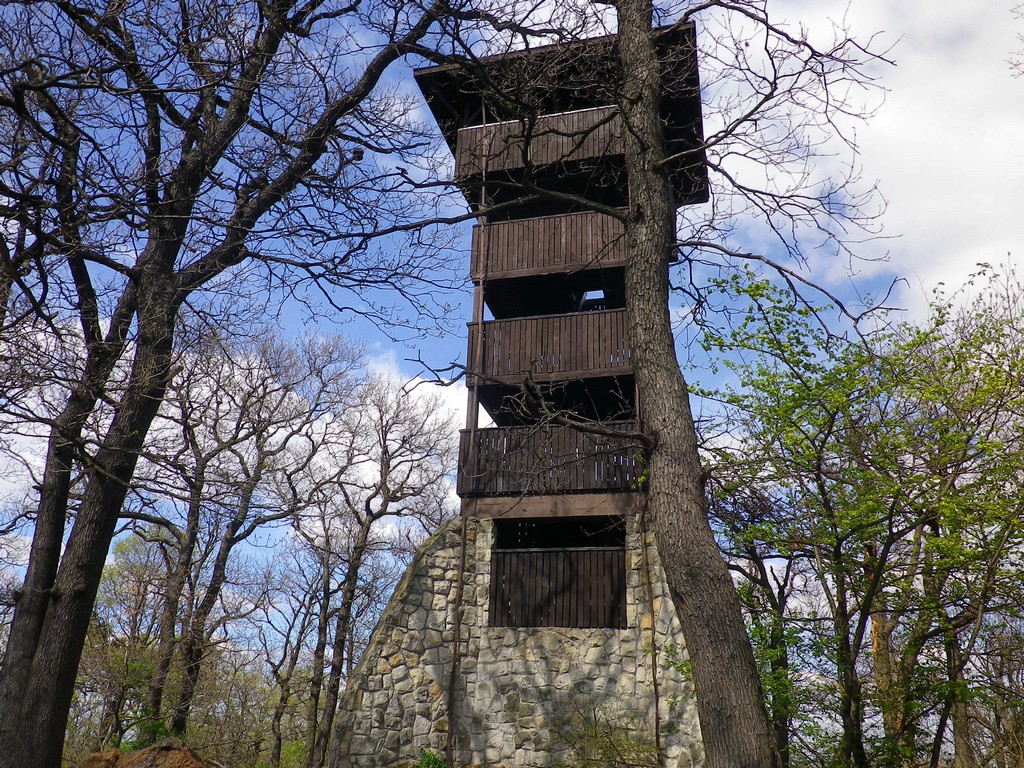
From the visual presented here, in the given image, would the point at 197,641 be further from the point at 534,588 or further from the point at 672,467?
the point at 672,467

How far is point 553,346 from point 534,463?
1.95 metres

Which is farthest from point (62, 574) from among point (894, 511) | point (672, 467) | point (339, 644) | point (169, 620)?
point (339, 644)

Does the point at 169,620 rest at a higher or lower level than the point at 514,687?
higher

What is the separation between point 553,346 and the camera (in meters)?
12.5

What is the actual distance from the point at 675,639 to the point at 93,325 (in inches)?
320

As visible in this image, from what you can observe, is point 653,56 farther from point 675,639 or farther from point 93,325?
point 675,639

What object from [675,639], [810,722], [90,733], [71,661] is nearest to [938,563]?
[810,722]

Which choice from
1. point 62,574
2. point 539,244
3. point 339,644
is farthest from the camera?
point 339,644

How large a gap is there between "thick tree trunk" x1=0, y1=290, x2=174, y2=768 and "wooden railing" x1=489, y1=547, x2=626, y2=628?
685 centimetres

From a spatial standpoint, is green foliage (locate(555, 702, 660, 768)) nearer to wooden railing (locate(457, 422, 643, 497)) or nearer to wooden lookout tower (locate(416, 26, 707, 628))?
wooden lookout tower (locate(416, 26, 707, 628))

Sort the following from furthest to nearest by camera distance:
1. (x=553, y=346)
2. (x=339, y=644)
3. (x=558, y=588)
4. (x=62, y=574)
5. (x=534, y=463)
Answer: (x=339, y=644)
(x=553, y=346)
(x=534, y=463)
(x=558, y=588)
(x=62, y=574)

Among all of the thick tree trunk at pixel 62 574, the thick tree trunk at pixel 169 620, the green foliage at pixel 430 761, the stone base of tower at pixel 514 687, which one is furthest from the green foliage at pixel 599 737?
the thick tree trunk at pixel 169 620

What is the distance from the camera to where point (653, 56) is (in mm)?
5867

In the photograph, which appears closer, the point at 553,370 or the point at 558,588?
the point at 558,588
